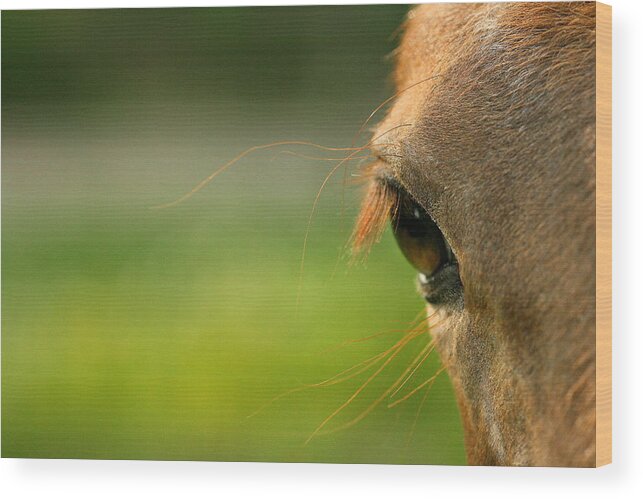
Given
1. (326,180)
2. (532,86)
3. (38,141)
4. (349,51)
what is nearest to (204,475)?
(326,180)

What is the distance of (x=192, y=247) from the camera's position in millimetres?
1717

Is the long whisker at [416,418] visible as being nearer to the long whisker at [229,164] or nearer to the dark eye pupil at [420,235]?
the dark eye pupil at [420,235]

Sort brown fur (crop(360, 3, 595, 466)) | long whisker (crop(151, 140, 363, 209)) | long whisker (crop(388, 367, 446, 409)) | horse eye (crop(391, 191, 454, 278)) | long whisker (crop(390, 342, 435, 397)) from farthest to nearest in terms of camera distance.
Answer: long whisker (crop(151, 140, 363, 209))
long whisker (crop(388, 367, 446, 409))
long whisker (crop(390, 342, 435, 397))
horse eye (crop(391, 191, 454, 278))
brown fur (crop(360, 3, 595, 466))

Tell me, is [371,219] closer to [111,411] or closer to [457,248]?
[457,248]

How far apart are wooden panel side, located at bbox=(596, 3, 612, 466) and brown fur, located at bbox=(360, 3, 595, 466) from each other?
69 mm

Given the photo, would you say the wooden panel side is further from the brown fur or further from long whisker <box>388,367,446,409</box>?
long whisker <box>388,367,446,409</box>

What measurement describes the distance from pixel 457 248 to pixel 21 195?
935 millimetres

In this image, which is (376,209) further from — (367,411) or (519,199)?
(367,411)

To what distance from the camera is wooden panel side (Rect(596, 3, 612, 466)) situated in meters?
1.30

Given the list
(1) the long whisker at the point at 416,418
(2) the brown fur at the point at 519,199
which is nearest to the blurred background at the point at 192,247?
(1) the long whisker at the point at 416,418

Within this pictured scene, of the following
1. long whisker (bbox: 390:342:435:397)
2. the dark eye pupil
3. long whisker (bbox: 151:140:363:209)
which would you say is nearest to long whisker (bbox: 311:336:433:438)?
long whisker (bbox: 390:342:435:397)

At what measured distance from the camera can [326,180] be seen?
5.44 feet

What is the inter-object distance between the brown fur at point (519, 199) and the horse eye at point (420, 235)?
30 mm

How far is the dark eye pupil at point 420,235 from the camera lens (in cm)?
129
